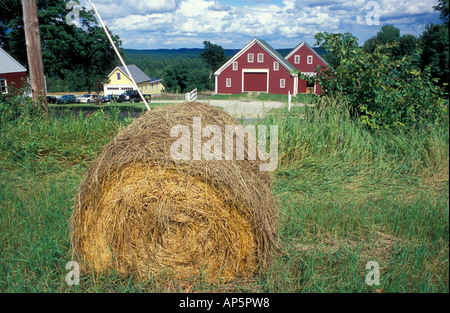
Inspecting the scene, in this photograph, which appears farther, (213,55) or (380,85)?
(213,55)

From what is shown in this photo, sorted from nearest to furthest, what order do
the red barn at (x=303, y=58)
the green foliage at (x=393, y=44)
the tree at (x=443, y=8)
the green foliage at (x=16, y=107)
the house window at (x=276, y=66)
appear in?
the tree at (x=443, y=8), the green foliage at (x=16, y=107), the green foliage at (x=393, y=44), the house window at (x=276, y=66), the red barn at (x=303, y=58)

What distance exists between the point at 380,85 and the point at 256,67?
Answer: 101 feet

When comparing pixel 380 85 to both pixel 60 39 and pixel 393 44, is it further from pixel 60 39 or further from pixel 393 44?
pixel 60 39

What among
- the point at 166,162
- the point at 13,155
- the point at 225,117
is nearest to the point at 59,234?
the point at 166,162

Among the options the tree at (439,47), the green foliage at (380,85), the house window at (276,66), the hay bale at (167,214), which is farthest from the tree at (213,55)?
the hay bale at (167,214)

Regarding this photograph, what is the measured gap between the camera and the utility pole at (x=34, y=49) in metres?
8.40

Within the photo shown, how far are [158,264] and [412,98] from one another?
6.35 m

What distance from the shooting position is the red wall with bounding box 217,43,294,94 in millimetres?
36562

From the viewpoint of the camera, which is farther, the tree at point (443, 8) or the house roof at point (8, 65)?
the house roof at point (8, 65)

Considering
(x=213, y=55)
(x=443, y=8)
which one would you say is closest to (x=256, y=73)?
(x=213, y=55)

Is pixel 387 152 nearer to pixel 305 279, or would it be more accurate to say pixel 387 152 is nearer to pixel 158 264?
pixel 305 279

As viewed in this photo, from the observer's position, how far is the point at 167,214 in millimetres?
3279

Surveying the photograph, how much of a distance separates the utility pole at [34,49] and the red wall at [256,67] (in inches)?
1159

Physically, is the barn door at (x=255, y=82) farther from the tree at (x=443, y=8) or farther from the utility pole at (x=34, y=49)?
the tree at (x=443, y=8)
